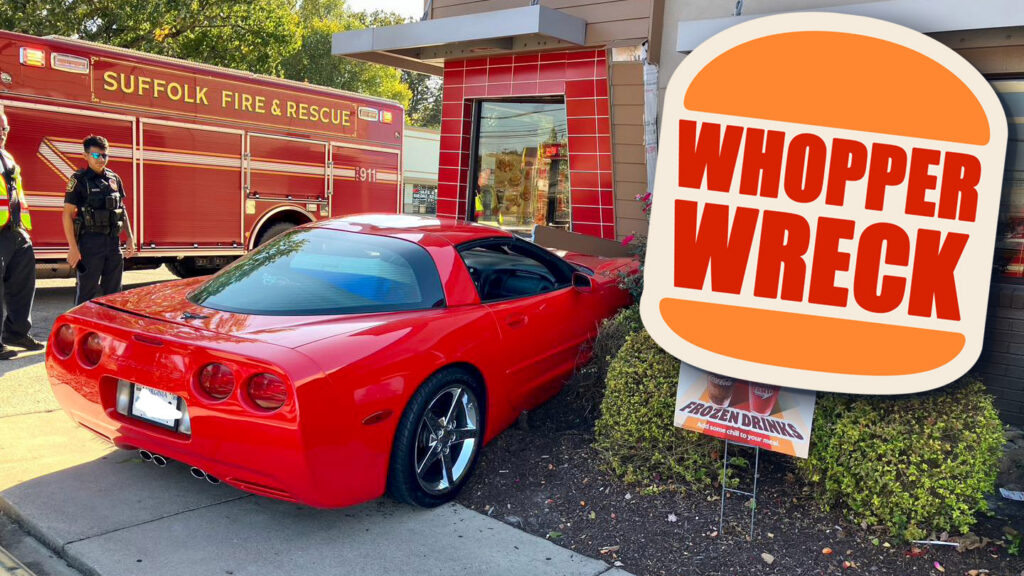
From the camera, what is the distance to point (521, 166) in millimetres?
8438

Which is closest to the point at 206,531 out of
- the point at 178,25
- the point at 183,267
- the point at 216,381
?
the point at 216,381

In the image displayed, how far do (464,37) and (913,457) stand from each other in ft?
17.8

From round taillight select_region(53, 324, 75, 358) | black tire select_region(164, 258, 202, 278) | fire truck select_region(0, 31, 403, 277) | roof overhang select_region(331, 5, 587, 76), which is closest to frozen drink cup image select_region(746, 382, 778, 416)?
round taillight select_region(53, 324, 75, 358)

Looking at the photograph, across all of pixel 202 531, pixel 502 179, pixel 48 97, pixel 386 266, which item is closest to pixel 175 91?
pixel 48 97

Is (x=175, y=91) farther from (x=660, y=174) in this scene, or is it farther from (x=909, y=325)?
(x=909, y=325)

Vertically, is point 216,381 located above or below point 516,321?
below

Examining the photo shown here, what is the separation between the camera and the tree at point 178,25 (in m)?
17.8

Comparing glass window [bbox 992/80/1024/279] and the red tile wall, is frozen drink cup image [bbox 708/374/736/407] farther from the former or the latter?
the red tile wall

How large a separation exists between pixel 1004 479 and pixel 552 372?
8.06 ft

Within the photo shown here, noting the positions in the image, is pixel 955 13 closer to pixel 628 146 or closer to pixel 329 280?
pixel 628 146

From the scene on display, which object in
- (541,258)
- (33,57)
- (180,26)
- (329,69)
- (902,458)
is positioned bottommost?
(902,458)

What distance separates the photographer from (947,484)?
3.20 metres

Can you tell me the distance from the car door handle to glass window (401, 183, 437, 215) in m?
26.9

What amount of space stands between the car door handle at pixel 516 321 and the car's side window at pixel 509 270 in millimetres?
136
